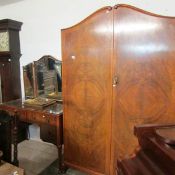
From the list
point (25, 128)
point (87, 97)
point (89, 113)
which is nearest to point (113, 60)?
point (87, 97)

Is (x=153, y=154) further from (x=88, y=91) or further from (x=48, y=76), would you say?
(x=48, y=76)

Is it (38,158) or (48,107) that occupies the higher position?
(48,107)

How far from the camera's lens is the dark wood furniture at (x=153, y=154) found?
929 mm

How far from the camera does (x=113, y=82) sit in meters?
1.87

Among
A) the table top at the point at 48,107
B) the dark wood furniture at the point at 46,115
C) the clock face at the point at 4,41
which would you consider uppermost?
the clock face at the point at 4,41

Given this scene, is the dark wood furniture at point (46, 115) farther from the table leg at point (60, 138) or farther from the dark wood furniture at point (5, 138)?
the dark wood furniture at point (5, 138)

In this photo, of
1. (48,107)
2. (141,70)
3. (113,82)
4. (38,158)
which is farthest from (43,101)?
(141,70)

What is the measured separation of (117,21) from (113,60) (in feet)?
1.19

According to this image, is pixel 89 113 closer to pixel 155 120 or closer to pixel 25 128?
pixel 155 120

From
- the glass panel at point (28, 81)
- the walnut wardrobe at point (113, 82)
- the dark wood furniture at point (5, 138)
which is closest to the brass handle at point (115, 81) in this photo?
the walnut wardrobe at point (113, 82)

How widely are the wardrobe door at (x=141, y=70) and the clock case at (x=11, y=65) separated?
1918mm

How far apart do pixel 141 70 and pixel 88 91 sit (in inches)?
23.8

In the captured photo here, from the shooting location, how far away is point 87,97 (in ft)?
6.72

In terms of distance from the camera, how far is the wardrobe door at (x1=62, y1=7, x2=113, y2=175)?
1.89m
